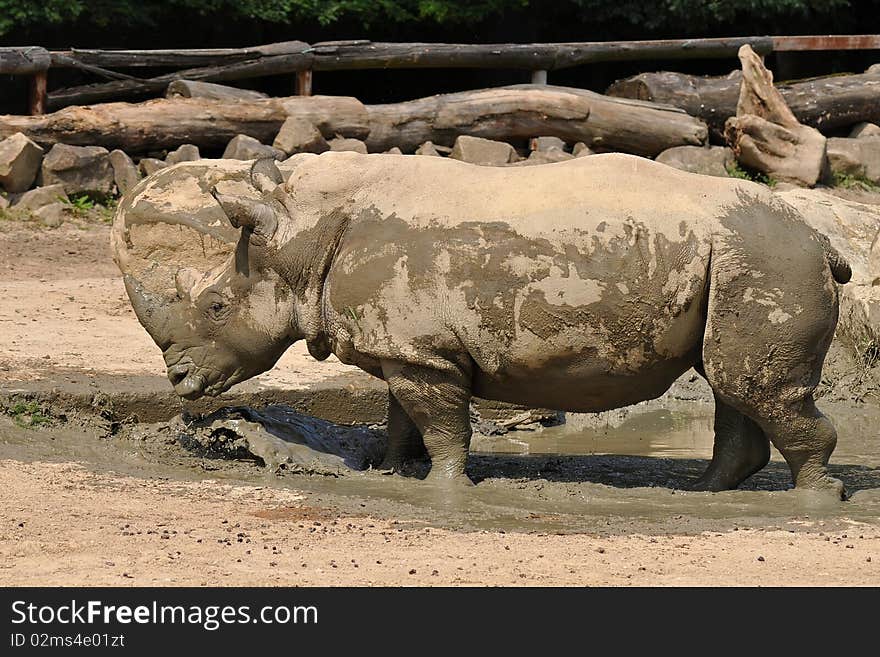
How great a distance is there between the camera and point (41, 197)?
51.5 ft

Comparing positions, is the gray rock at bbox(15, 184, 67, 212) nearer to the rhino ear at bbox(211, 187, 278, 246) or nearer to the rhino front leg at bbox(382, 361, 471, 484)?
the rhino ear at bbox(211, 187, 278, 246)

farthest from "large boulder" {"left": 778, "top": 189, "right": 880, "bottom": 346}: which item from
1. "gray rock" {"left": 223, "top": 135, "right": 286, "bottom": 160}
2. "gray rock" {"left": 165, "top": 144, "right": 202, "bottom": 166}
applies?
"gray rock" {"left": 165, "top": 144, "right": 202, "bottom": 166}

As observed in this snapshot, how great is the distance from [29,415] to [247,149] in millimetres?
7618

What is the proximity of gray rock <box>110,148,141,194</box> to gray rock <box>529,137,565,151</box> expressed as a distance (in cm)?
480

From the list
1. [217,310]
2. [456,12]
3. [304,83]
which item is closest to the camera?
[217,310]

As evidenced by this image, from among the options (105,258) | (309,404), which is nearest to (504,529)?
(309,404)

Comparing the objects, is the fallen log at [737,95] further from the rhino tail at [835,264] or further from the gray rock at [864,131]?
the rhino tail at [835,264]

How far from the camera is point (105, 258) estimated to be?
14664mm

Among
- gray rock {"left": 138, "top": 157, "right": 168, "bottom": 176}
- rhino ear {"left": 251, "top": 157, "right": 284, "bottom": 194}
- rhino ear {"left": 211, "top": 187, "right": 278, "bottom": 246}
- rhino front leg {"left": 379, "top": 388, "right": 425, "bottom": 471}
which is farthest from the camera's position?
gray rock {"left": 138, "top": 157, "right": 168, "bottom": 176}

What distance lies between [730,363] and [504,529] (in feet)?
4.76

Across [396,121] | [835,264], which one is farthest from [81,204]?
[835,264]

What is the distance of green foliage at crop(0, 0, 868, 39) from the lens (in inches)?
715

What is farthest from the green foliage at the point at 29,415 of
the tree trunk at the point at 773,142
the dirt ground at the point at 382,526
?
the tree trunk at the point at 773,142

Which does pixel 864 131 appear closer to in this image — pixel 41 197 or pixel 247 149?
pixel 247 149
